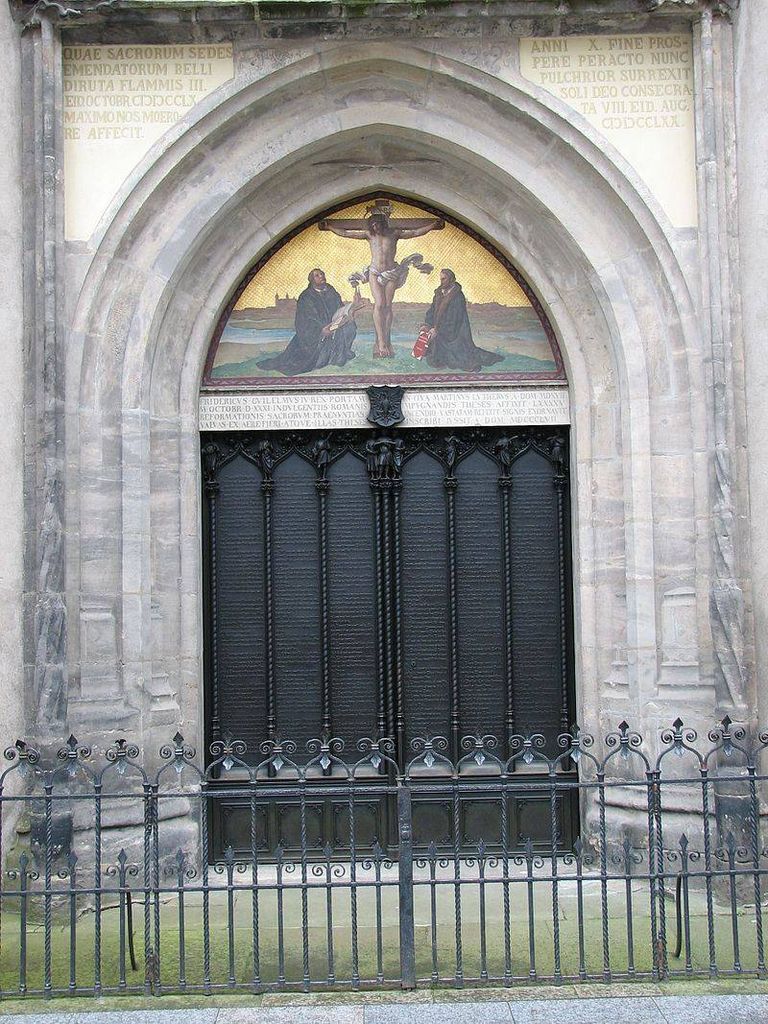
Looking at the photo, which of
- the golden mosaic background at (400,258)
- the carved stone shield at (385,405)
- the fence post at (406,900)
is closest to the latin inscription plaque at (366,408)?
the carved stone shield at (385,405)

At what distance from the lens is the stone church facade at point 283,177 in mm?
7117

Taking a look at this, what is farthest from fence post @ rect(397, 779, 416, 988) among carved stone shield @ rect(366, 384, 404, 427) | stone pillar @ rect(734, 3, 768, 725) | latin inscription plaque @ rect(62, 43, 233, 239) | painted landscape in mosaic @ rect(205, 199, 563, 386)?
latin inscription plaque @ rect(62, 43, 233, 239)

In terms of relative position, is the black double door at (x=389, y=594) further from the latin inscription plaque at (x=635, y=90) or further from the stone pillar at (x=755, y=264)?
the latin inscription plaque at (x=635, y=90)

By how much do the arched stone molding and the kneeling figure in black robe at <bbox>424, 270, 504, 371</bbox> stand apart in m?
0.51

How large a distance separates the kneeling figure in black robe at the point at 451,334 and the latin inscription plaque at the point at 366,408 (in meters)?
0.23

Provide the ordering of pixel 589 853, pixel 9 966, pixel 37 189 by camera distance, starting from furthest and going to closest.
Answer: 1. pixel 589 853
2. pixel 37 189
3. pixel 9 966

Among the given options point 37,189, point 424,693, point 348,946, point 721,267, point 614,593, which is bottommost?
point 348,946

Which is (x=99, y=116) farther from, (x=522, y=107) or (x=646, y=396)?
Result: (x=646, y=396)

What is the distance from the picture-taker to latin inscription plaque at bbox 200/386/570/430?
26.5 feet

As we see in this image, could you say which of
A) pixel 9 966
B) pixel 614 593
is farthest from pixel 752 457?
pixel 9 966

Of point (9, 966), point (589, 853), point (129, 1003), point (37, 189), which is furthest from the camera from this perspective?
point (589, 853)

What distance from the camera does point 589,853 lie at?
7691 millimetres

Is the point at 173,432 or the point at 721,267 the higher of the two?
the point at 721,267

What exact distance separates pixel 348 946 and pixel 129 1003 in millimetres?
1314
